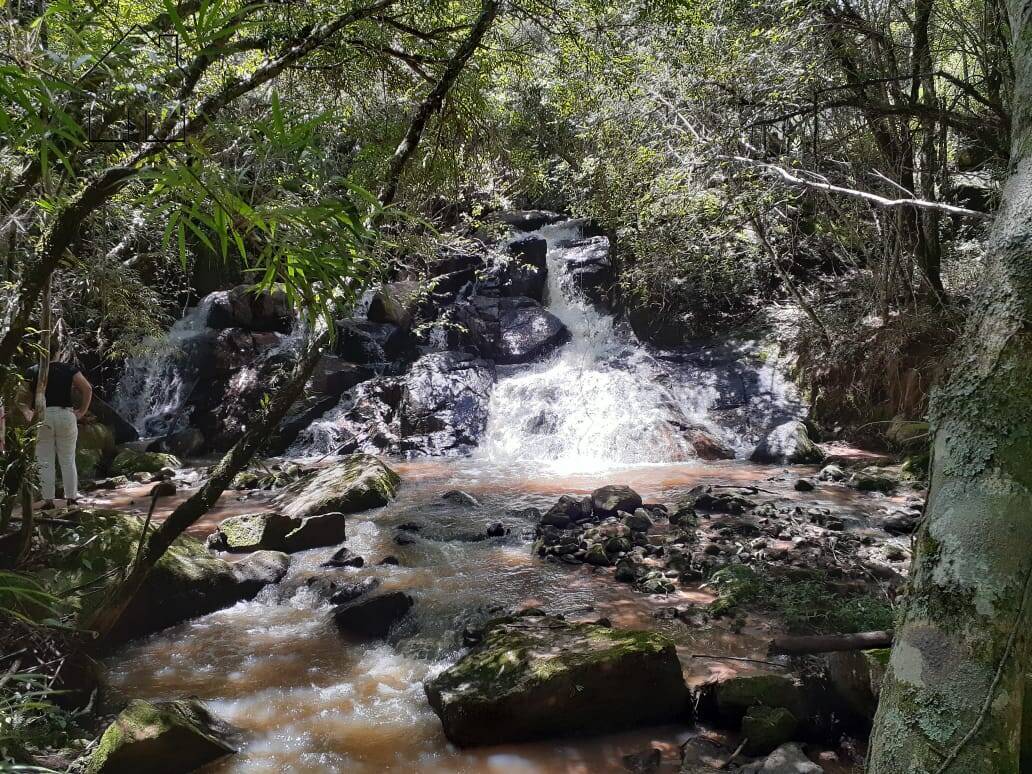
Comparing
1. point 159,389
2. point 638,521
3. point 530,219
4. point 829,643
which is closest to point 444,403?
point 159,389

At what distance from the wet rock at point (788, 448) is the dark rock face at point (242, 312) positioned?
11.2 metres

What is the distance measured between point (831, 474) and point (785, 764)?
732cm

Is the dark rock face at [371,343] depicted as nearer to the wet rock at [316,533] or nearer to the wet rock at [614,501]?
the wet rock at [316,533]

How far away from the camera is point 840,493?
8703mm

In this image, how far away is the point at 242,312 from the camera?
1605cm

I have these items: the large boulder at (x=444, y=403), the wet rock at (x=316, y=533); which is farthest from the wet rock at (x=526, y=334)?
the wet rock at (x=316, y=533)

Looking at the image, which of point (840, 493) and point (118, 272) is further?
point (840, 493)

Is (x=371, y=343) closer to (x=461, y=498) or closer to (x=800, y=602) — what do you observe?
(x=461, y=498)

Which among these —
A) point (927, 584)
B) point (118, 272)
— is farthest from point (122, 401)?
point (927, 584)

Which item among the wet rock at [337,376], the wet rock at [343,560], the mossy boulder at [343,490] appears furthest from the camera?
the wet rock at [337,376]

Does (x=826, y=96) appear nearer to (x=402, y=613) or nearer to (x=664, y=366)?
(x=402, y=613)

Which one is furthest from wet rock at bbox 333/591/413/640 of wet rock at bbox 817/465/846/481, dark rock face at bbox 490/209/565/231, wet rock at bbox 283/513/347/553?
dark rock face at bbox 490/209/565/231

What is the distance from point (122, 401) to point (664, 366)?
1213 cm

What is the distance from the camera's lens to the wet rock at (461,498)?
352 inches
